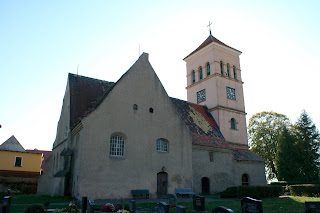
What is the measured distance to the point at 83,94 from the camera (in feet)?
83.7

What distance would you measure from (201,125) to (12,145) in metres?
29.1

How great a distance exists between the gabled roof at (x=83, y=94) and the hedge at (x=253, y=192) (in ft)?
Result: 44.2

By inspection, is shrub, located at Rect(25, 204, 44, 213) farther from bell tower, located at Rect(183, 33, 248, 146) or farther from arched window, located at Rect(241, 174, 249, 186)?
bell tower, located at Rect(183, 33, 248, 146)

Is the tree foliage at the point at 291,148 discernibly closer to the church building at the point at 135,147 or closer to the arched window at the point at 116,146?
the church building at the point at 135,147

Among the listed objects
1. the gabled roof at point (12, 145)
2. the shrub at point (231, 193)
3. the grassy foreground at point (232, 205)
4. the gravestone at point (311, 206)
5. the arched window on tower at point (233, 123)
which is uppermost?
the arched window on tower at point (233, 123)

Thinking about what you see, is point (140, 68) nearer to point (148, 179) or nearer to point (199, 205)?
point (148, 179)

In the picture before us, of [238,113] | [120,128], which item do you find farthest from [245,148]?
[120,128]

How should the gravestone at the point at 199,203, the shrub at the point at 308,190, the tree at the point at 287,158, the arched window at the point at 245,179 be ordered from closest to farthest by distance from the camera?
the gravestone at the point at 199,203 < the shrub at the point at 308,190 < the arched window at the point at 245,179 < the tree at the point at 287,158

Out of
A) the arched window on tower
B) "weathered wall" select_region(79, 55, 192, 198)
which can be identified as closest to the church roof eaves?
the arched window on tower

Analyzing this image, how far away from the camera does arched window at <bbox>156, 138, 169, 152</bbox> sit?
2356 centimetres

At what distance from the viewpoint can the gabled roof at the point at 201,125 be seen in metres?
28.6

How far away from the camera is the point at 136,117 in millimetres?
22703

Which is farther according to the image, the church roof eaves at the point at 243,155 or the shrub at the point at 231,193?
the church roof eaves at the point at 243,155

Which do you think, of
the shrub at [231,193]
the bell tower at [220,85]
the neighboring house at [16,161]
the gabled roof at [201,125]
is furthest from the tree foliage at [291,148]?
the neighboring house at [16,161]
